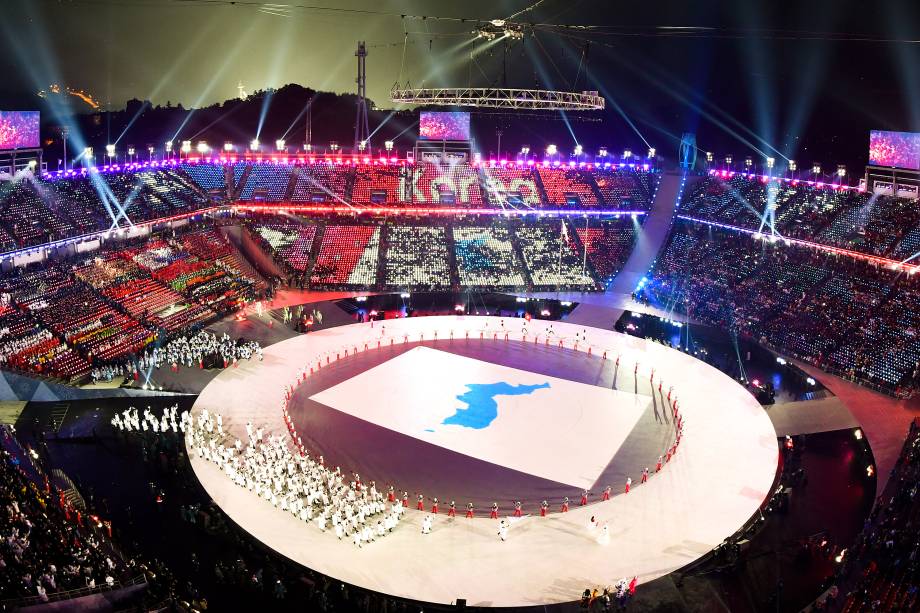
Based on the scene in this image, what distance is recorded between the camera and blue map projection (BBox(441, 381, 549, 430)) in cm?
3472

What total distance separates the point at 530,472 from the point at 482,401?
7.74 meters

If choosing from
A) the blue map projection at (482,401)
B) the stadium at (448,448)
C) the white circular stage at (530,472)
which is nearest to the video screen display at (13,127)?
the stadium at (448,448)

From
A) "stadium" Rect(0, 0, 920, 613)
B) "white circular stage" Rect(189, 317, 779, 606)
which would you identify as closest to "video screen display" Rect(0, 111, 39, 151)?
"stadium" Rect(0, 0, 920, 613)

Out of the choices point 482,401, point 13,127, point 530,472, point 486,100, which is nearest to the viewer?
point 530,472

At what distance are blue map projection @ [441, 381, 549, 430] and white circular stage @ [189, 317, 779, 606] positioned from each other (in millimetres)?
269

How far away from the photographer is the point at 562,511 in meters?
27.0

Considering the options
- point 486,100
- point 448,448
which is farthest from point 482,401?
point 486,100

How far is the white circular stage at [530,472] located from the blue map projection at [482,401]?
269 millimetres

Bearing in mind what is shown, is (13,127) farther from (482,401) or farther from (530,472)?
(530,472)

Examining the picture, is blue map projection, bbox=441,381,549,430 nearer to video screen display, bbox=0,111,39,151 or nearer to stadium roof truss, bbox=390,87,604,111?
stadium roof truss, bbox=390,87,604,111

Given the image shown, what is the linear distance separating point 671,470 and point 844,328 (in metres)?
20.9

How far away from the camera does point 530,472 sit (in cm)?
2997

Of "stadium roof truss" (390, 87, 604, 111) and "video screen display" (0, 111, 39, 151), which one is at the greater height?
"stadium roof truss" (390, 87, 604, 111)

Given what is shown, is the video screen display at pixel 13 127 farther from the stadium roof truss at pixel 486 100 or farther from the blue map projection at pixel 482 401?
the blue map projection at pixel 482 401
